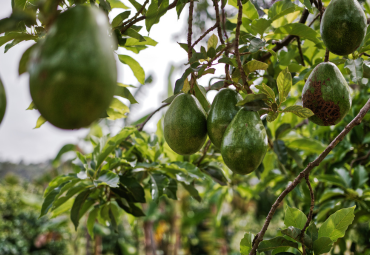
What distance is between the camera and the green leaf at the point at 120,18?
737 mm

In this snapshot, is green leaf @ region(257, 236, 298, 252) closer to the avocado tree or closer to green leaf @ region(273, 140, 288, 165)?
the avocado tree

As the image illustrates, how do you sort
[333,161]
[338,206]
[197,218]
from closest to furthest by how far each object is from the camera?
[338,206] → [333,161] → [197,218]

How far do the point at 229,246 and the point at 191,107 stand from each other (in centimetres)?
766

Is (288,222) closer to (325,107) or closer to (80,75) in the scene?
(325,107)

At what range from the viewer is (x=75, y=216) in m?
1.05

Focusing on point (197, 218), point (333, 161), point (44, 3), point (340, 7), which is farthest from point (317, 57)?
point (197, 218)

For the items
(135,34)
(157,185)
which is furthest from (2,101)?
(157,185)

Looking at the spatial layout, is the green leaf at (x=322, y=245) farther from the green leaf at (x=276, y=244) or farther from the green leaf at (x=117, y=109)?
the green leaf at (x=117, y=109)

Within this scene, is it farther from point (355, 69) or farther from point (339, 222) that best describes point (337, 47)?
point (339, 222)

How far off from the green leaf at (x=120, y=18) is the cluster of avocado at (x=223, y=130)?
0.84ft

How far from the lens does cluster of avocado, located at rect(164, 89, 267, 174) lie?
2.26ft

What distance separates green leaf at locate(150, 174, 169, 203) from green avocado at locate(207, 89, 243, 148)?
0.35m

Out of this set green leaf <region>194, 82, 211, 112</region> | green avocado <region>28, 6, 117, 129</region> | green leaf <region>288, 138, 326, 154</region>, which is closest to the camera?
green avocado <region>28, 6, 117, 129</region>

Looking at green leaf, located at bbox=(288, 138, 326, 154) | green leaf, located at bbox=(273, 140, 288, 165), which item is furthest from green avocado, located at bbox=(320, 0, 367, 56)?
green leaf, located at bbox=(288, 138, 326, 154)
